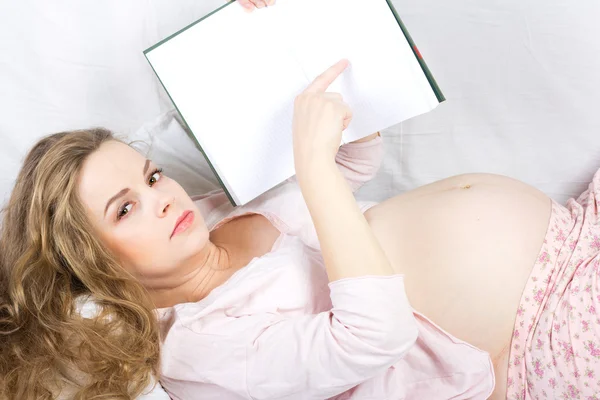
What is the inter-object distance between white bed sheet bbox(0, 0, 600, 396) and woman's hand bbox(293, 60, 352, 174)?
49 cm

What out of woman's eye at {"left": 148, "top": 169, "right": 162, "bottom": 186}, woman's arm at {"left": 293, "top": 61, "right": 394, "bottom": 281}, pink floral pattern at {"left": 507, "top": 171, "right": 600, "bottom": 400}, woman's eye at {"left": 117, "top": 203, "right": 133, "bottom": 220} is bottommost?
pink floral pattern at {"left": 507, "top": 171, "right": 600, "bottom": 400}

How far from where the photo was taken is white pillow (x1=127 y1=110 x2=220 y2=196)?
4.51 ft

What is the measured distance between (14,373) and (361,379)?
0.50 meters

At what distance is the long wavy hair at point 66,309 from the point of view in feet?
3.07

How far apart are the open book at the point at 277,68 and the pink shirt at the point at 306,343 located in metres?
0.23

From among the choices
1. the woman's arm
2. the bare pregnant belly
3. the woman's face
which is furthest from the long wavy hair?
the bare pregnant belly

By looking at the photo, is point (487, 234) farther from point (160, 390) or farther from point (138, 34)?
point (138, 34)

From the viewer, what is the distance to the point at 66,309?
968 millimetres

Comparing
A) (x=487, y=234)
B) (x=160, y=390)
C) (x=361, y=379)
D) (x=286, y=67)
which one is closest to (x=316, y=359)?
(x=361, y=379)

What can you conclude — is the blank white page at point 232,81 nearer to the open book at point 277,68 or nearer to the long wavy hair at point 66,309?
the open book at point 277,68

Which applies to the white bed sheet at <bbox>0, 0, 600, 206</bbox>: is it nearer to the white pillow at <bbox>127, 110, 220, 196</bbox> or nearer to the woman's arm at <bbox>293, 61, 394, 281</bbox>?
the white pillow at <bbox>127, 110, 220, 196</bbox>

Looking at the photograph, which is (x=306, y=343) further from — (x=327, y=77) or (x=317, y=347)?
(x=327, y=77)

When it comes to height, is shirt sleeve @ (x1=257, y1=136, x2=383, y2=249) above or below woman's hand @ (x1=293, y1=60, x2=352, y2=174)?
below

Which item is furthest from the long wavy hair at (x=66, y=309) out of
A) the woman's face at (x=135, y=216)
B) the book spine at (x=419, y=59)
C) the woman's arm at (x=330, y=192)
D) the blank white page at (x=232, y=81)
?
the book spine at (x=419, y=59)
